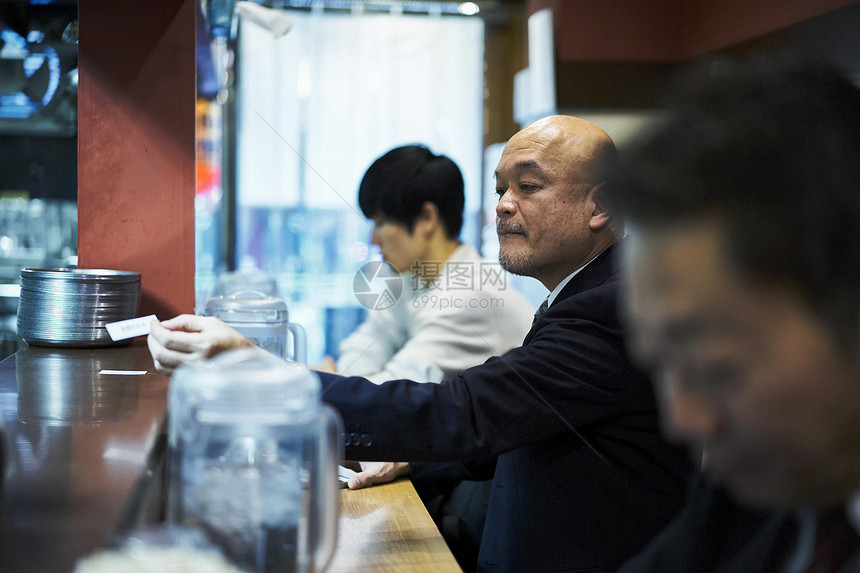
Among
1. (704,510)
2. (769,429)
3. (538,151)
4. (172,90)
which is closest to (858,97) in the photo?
(769,429)

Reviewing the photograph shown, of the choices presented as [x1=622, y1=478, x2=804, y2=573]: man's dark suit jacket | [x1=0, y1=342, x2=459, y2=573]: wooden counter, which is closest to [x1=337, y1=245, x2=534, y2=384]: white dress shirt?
[x1=0, y1=342, x2=459, y2=573]: wooden counter

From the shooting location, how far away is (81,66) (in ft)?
6.16

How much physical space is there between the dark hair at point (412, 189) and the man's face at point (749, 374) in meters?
1.44

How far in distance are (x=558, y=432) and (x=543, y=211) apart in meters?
0.40

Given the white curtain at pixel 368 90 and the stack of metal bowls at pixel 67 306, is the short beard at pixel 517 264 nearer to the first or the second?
the stack of metal bowls at pixel 67 306

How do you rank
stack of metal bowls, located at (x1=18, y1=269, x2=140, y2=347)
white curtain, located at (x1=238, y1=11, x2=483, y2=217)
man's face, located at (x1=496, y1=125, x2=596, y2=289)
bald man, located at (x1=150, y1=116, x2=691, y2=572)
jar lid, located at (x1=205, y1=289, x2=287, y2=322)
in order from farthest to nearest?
white curtain, located at (x1=238, y1=11, x2=483, y2=217) < jar lid, located at (x1=205, y1=289, x2=287, y2=322) < stack of metal bowls, located at (x1=18, y1=269, x2=140, y2=347) < man's face, located at (x1=496, y1=125, x2=596, y2=289) < bald man, located at (x1=150, y1=116, x2=691, y2=572)

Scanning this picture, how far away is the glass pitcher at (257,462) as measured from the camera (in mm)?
702

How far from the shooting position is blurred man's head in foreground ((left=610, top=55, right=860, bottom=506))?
1.61 feet

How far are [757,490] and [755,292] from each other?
0.15 metres

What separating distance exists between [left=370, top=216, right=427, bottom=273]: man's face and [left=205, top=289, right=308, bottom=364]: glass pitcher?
309 mm

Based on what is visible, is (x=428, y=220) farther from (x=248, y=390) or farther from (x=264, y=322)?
(x=248, y=390)

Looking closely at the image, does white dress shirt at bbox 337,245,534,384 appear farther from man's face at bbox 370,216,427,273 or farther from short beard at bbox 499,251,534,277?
short beard at bbox 499,251,534,277

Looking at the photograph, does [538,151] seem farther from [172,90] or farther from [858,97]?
[172,90]

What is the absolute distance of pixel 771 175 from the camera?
50 centimetres
